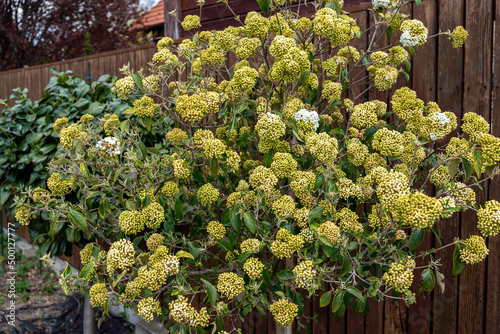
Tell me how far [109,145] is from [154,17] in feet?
34.4

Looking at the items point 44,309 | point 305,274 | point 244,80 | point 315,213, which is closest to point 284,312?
point 305,274

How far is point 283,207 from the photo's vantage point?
161cm

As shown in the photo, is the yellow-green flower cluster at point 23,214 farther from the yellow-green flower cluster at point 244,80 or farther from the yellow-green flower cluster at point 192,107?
the yellow-green flower cluster at point 244,80

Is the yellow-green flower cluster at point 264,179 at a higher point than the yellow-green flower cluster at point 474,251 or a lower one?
higher

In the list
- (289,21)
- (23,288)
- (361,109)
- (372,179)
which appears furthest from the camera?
(23,288)

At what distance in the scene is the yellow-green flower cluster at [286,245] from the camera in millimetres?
1505

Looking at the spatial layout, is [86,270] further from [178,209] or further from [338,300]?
[338,300]

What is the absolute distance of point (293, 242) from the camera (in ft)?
4.94

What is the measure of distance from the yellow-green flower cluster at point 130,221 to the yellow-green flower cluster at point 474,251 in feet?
4.29

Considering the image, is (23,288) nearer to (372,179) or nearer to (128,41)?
(372,179)

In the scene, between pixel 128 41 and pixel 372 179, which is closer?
pixel 372 179

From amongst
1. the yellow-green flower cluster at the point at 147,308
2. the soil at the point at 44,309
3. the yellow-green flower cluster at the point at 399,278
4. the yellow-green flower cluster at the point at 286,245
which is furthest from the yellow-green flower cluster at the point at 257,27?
the soil at the point at 44,309

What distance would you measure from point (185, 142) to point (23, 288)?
11.5ft

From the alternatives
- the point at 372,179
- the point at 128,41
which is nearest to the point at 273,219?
the point at 372,179
